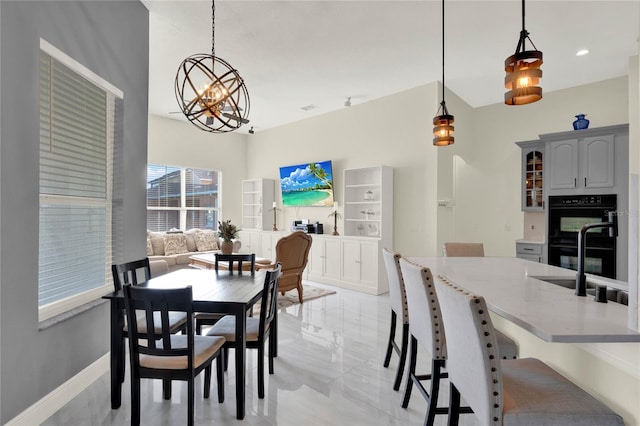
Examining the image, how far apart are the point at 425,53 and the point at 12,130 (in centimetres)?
418

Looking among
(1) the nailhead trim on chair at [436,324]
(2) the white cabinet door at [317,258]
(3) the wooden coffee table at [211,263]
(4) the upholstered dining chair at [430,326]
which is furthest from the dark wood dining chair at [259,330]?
(2) the white cabinet door at [317,258]

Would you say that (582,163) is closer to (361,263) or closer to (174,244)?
(361,263)

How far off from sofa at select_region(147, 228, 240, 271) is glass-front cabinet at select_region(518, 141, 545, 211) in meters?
5.03

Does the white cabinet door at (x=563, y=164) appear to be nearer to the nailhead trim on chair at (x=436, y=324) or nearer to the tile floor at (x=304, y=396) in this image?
the tile floor at (x=304, y=396)

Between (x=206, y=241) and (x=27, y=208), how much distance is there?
16.8 feet

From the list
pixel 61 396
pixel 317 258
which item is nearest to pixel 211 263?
pixel 317 258

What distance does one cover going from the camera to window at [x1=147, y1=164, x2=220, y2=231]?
23.2ft

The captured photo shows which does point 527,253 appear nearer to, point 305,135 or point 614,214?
point 614,214

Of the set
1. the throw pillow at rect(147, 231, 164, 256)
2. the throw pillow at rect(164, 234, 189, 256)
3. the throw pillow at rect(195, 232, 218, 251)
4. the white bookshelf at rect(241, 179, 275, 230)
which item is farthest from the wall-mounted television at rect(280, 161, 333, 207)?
the throw pillow at rect(147, 231, 164, 256)

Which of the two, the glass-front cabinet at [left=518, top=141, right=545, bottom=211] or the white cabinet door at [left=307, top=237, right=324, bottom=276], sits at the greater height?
the glass-front cabinet at [left=518, top=141, right=545, bottom=211]

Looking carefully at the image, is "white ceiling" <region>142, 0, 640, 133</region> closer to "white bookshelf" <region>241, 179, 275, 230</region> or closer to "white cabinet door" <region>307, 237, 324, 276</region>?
"white bookshelf" <region>241, 179, 275, 230</region>

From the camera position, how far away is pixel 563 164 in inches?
191

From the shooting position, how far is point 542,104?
5.56 meters

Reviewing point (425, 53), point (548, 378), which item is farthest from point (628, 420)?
point (425, 53)
